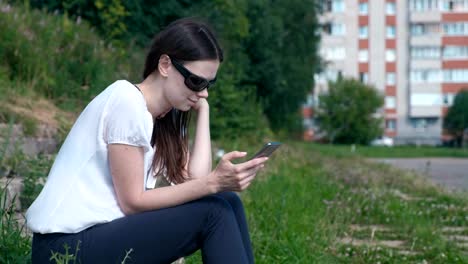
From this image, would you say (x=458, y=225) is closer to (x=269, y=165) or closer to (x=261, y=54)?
(x=269, y=165)

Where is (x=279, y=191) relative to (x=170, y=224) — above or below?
below

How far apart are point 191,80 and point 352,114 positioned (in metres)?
68.3

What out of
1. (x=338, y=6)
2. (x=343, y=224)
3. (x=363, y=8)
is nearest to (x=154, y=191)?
(x=343, y=224)

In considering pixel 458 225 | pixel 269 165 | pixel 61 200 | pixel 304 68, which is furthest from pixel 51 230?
pixel 304 68

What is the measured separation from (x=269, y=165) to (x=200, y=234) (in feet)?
23.1

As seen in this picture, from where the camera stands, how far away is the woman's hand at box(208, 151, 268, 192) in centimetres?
287

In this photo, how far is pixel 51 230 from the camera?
282 cm

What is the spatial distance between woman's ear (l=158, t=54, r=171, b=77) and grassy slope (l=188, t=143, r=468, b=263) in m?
1.46

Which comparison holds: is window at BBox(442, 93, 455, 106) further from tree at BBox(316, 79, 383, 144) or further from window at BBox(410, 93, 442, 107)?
tree at BBox(316, 79, 383, 144)

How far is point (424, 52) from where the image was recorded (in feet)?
237

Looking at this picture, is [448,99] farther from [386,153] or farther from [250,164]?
[250,164]

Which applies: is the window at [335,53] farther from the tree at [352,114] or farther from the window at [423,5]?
the window at [423,5]

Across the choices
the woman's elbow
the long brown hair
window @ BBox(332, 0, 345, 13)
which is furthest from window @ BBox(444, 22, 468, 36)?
the woman's elbow

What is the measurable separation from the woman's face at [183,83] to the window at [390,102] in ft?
235
